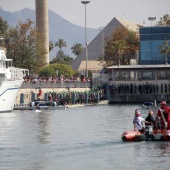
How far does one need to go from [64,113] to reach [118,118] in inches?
431

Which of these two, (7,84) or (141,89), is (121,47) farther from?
(7,84)

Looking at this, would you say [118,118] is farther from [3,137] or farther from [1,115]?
[3,137]

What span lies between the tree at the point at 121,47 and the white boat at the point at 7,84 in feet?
205

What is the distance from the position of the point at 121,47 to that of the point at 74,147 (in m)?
106

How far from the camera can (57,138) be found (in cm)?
5891

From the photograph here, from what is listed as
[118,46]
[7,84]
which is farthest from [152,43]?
[7,84]

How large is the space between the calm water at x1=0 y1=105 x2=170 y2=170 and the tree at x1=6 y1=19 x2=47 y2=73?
186 feet

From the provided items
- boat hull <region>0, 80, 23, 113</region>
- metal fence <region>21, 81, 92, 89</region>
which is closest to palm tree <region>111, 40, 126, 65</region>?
metal fence <region>21, 81, 92, 89</region>

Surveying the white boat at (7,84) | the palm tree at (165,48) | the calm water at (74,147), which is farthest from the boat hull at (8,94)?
the palm tree at (165,48)

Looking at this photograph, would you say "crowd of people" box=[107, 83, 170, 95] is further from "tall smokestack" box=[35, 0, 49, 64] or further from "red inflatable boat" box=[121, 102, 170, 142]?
"red inflatable boat" box=[121, 102, 170, 142]

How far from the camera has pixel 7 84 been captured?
92.1 m

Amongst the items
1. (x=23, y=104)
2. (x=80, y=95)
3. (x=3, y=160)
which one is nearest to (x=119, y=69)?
(x=80, y=95)

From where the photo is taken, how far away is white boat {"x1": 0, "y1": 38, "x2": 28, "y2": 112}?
91.4m

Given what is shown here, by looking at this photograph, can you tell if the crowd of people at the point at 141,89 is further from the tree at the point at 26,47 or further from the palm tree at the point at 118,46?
the palm tree at the point at 118,46
